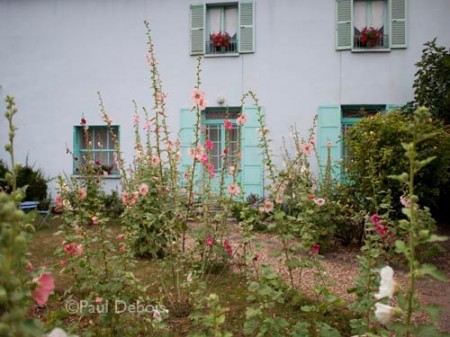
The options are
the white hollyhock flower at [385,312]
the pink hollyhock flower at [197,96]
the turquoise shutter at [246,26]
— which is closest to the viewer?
the white hollyhock flower at [385,312]

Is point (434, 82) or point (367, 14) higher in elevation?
point (367, 14)

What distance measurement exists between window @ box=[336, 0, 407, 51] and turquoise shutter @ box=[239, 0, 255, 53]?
1.75 metres

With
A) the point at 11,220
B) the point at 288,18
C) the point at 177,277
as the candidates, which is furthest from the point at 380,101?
the point at 11,220

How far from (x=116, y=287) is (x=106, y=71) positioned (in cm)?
828

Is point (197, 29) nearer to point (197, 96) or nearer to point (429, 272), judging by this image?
point (197, 96)

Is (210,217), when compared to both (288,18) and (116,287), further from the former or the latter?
(288,18)

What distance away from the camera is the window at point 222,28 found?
932 cm

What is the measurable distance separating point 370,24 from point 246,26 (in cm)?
258

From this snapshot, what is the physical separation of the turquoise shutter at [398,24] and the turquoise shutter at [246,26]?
2.82 m

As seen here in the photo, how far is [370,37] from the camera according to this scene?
8.98 meters

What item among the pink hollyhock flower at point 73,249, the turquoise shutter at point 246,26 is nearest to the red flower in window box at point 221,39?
the turquoise shutter at point 246,26

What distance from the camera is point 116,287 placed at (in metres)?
2.23

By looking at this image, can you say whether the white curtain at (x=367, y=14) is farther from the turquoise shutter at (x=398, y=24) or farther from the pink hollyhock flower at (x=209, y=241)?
the pink hollyhock flower at (x=209, y=241)

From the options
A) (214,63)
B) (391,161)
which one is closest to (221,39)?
(214,63)
